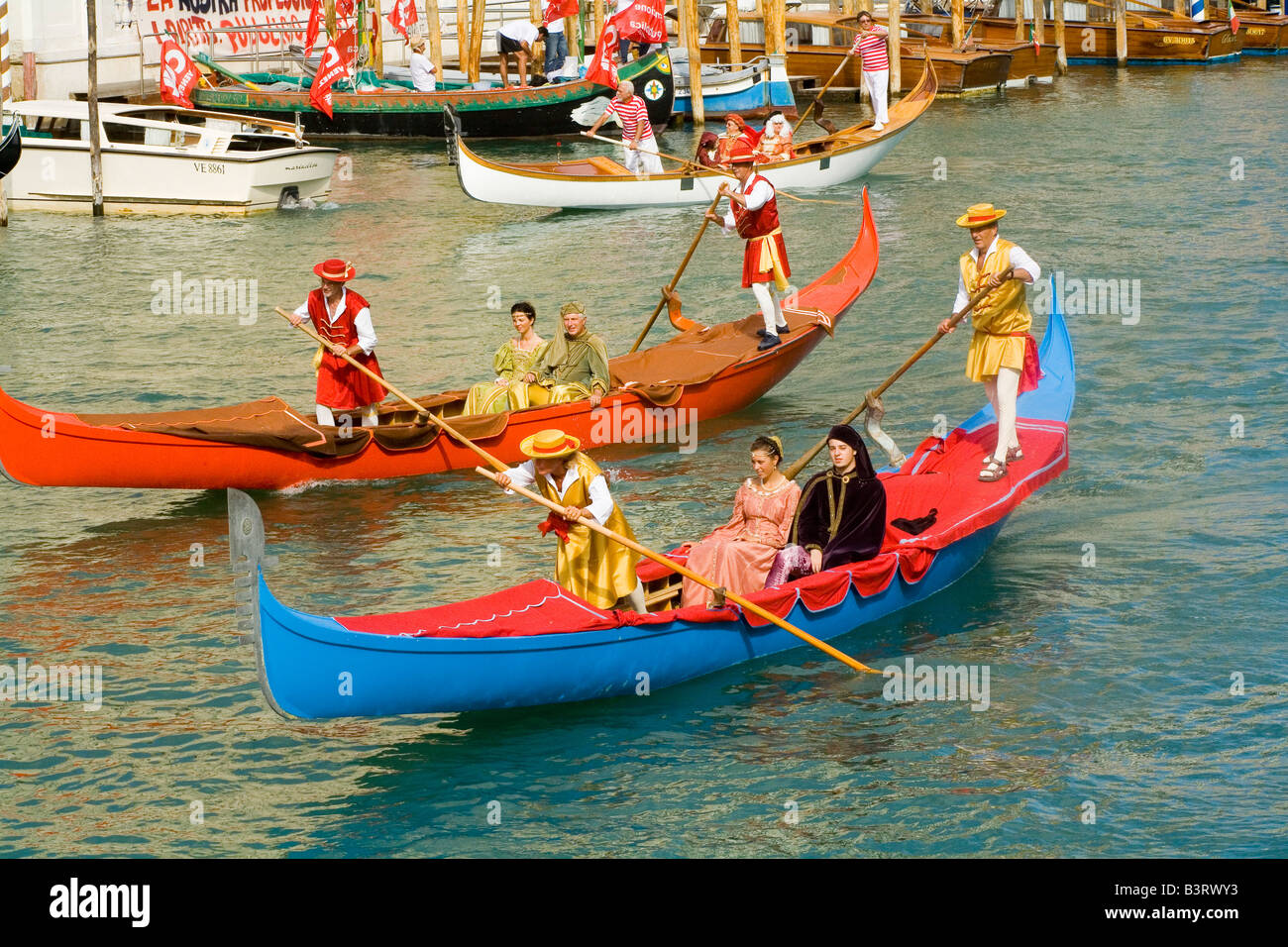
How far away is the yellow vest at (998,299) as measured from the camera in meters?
9.98

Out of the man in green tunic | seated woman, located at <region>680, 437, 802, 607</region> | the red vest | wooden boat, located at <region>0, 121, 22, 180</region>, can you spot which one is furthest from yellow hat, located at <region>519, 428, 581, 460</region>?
wooden boat, located at <region>0, 121, 22, 180</region>

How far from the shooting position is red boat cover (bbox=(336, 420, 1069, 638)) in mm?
7867

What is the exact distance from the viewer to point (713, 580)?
8875 mm

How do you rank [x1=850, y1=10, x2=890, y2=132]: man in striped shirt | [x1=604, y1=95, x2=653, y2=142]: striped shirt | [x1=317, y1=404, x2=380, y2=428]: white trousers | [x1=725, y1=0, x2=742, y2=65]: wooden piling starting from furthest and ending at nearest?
[x1=725, y1=0, x2=742, y2=65]: wooden piling → [x1=850, y1=10, x2=890, y2=132]: man in striped shirt → [x1=604, y1=95, x2=653, y2=142]: striped shirt → [x1=317, y1=404, x2=380, y2=428]: white trousers

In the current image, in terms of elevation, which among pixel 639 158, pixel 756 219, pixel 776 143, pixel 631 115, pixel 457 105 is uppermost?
pixel 457 105

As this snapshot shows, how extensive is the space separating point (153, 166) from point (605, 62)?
6705mm

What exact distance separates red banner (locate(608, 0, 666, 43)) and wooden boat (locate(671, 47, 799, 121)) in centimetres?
272

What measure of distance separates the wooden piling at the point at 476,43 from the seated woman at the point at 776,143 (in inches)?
311

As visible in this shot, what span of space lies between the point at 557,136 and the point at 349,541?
17.4 metres

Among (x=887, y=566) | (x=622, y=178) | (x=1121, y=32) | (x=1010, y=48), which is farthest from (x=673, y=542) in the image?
(x=1121, y=32)

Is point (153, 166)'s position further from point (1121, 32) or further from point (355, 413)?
point (1121, 32)

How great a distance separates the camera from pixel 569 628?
793 cm

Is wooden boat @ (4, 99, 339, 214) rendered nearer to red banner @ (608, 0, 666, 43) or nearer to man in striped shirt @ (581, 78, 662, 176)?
man in striped shirt @ (581, 78, 662, 176)
